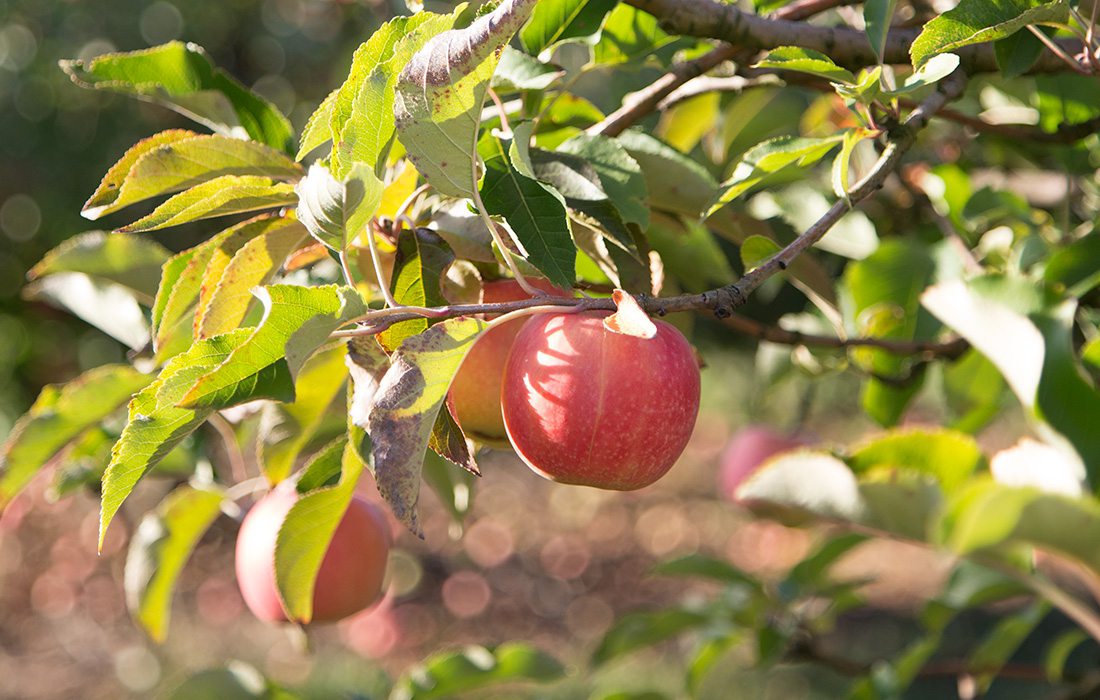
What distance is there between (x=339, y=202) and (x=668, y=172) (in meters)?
0.30

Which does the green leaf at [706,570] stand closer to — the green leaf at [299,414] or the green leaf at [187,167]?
the green leaf at [299,414]

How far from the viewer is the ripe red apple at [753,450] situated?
1835mm

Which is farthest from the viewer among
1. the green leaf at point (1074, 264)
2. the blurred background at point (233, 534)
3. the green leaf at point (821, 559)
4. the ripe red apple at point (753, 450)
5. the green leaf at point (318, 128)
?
the blurred background at point (233, 534)

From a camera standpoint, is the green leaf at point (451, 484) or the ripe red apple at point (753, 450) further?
the ripe red apple at point (753, 450)

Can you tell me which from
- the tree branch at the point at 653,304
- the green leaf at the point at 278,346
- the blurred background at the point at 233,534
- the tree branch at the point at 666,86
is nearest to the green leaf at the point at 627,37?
the tree branch at the point at 666,86

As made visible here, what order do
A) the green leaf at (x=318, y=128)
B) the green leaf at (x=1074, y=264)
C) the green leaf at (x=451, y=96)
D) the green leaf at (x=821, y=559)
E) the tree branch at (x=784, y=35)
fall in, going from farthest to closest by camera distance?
1. the green leaf at (x=821, y=559)
2. the green leaf at (x=1074, y=264)
3. the tree branch at (x=784, y=35)
4. the green leaf at (x=318, y=128)
5. the green leaf at (x=451, y=96)

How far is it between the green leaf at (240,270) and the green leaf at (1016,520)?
40 cm

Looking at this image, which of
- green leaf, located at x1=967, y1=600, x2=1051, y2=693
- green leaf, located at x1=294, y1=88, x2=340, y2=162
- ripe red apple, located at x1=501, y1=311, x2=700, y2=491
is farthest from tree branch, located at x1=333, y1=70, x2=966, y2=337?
green leaf, located at x1=967, y1=600, x2=1051, y2=693

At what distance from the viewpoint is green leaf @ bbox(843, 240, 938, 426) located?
1.05 meters

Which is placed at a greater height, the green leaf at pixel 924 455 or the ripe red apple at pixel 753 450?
the green leaf at pixel 924 455

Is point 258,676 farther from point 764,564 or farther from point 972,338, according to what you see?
point 764,564

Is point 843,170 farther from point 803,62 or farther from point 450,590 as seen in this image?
point 450,590

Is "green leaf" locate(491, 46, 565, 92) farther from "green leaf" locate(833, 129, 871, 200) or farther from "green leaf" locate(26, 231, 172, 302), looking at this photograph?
"green leaf" locate(26, 231, 172, 302)

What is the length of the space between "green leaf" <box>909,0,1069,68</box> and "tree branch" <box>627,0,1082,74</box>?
0.13 metres
